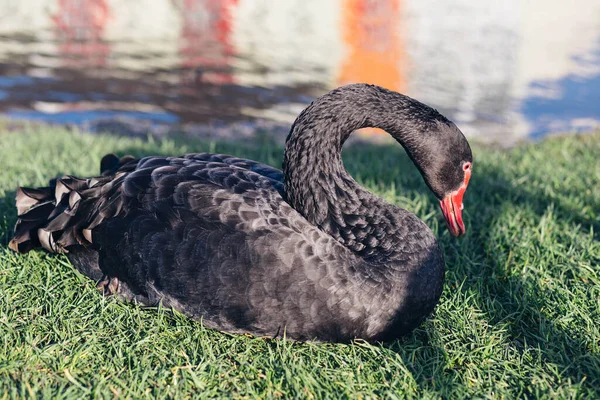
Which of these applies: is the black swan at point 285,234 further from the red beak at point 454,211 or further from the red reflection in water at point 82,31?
the red reflection in water at point 82,31

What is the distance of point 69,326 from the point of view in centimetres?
321

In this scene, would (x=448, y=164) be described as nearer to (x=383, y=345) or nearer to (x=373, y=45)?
(x=383, y=345)

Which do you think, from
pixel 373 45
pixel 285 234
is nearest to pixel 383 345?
pixel 285 234

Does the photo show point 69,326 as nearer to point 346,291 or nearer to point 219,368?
point 219,368

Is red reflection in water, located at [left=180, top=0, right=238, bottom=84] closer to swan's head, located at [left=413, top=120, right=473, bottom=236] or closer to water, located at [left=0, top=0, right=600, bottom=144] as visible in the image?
water, located at [left=0, top=0, right=600, bottom=144]

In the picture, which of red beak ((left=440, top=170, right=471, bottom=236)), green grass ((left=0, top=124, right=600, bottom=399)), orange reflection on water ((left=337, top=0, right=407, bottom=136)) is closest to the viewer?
green grass ((left=0, top=124, right=600, bottom=399))

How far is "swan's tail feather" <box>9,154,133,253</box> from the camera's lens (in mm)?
3643

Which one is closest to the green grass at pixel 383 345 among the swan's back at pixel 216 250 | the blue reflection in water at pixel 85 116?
the swan's back at pixel 216 250

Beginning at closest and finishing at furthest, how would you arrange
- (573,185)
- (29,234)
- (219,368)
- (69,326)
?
(219,368) → (69,326) → (29,234) → (573,185)

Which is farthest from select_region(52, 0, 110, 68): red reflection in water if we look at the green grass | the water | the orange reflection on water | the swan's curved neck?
the swan's curved neck

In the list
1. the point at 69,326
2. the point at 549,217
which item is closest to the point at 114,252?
the point at 69,326

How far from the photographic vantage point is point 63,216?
146 inches

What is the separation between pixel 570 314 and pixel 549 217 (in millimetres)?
1174

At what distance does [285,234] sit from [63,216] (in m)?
1.38
